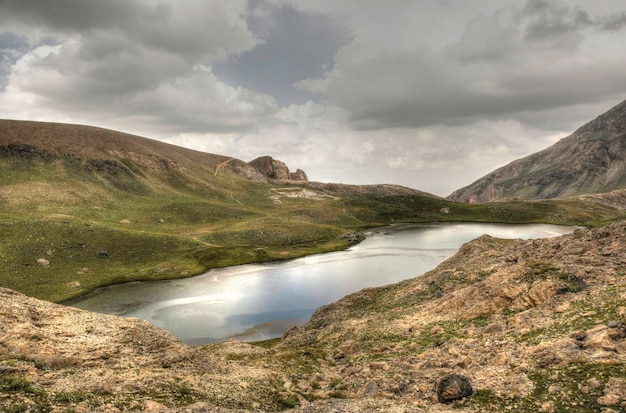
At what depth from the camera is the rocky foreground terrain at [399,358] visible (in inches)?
753

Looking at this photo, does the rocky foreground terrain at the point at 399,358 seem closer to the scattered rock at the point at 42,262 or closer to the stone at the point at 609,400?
the stone at the point at 609,400

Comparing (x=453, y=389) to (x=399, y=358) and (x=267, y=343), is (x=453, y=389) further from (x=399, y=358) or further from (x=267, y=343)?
(x=267, y=343)

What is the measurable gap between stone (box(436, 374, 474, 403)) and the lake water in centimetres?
4750

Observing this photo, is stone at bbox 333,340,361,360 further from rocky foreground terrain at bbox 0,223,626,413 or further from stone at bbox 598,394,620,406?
stone at bbox 598,394,620,406

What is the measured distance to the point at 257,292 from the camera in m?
89.1

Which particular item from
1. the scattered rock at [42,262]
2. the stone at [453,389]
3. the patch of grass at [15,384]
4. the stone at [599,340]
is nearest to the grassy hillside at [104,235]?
the scattered rock at [42,262]

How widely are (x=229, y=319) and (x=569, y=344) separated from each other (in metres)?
61.1

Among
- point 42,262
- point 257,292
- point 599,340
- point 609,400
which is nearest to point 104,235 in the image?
point 42,262

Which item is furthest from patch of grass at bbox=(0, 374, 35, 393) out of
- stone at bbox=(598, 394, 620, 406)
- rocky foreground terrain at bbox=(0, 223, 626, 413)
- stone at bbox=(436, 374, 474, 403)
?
stone at bbox=(598, 394, 620, 406)

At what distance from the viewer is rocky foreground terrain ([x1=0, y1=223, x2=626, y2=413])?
19.1m

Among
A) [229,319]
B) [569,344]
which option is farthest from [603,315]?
[229,319]

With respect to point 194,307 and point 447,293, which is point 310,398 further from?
point 194,307

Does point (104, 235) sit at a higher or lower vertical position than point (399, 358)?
higher

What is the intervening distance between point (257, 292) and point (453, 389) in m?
73.0
